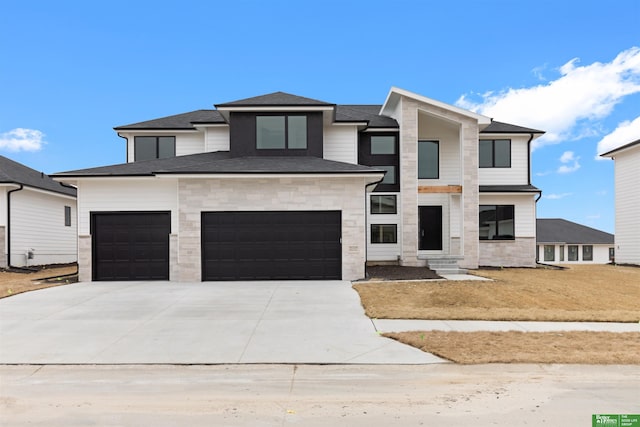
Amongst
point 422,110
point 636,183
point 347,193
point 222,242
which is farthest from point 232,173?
point 636,183

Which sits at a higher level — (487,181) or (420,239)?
(487,181)

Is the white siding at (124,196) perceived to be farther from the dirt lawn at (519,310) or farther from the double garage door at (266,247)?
the dirt lawn at (519,310)

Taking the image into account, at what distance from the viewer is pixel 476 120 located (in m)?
19.7

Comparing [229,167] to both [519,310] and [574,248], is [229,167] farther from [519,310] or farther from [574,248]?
[574,248]

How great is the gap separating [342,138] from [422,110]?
3.99 meters

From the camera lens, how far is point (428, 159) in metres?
21.5

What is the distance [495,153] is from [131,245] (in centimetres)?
1806

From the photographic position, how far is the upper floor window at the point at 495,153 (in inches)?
875

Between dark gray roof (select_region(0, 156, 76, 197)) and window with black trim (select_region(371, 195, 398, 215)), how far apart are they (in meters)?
17.3

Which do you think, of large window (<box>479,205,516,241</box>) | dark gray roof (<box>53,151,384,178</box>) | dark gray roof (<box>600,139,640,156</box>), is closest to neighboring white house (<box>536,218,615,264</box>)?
dark gray roof (<box>600,139,640,156</box>)

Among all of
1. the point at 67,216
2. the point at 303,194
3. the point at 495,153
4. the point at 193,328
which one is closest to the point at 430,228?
the point at 495,153

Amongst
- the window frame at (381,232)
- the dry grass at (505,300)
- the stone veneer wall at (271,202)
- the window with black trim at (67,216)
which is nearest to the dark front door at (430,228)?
the window frame at (381,232)
